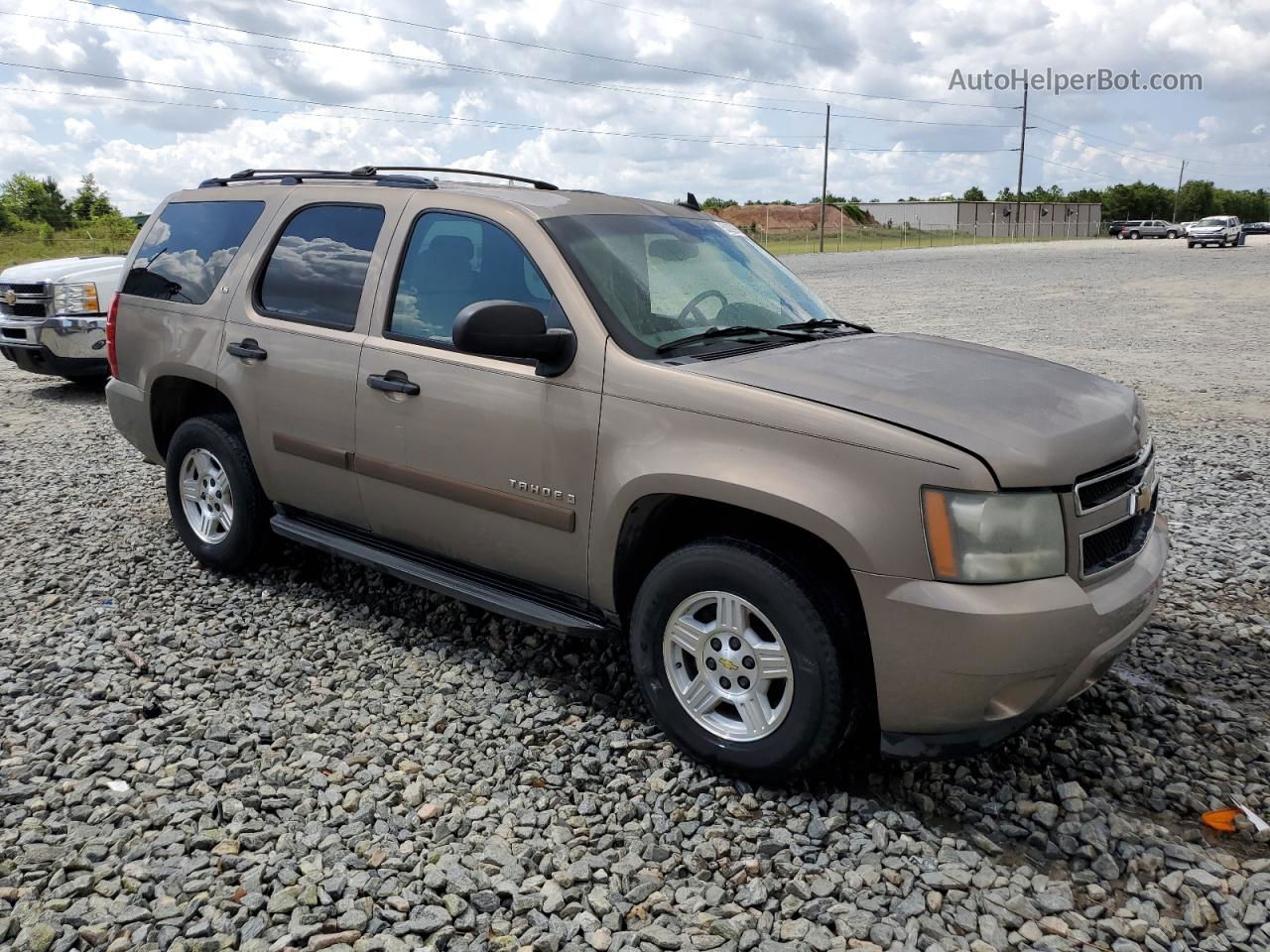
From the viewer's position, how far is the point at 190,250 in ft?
17.8

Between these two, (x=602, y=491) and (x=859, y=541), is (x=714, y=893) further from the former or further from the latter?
(x=602, y=491)

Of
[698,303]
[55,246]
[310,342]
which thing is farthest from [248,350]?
[55,246]

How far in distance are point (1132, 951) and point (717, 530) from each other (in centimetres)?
167

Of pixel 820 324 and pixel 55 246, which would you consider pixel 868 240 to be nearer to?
pixel 55 246

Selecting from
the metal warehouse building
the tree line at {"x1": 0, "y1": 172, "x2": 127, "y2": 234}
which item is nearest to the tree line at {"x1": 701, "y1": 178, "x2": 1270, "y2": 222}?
the metal warehouse building

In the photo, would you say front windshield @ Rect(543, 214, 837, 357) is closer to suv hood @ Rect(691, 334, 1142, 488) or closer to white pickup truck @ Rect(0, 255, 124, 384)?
suv hood @ Rect(691, 334, 1142, 488)

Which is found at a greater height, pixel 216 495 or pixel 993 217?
pixel 993 217

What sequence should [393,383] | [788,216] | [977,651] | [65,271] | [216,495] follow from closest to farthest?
[977,651] → [393,383] → [216,495] → [65,271] → [788,216]

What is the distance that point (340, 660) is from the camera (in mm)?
4531

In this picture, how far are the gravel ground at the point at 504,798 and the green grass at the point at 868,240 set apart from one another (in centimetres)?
4939

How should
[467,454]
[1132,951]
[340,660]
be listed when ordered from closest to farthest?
[1132,951] → [467,454] → [340,660]

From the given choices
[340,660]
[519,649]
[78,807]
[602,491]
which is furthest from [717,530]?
[78,807]

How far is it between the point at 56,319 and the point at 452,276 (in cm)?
801

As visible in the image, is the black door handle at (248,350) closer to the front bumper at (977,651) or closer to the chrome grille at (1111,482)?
the front bumper at (977,651)
